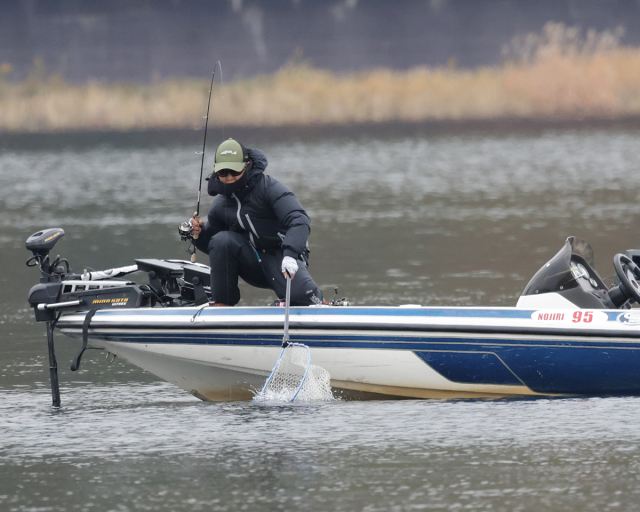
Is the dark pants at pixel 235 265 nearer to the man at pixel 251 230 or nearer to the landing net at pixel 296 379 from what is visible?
the man at pixel 251 230

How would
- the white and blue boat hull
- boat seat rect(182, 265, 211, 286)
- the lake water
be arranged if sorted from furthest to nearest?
boat seat rect(182, 265, 211, 286)
the white and blue boat hull
the lake water

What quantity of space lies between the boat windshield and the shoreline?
153 ft

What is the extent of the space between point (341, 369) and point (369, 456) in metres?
1.33

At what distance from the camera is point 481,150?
43.0 m

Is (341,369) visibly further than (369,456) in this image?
Yes

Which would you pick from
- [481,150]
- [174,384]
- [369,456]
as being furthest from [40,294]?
[481,150]

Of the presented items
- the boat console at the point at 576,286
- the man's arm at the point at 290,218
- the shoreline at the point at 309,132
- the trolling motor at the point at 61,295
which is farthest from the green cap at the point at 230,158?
the shoreline at the point at 309,132

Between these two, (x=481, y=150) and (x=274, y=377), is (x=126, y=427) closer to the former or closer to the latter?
(x=274, y=377)

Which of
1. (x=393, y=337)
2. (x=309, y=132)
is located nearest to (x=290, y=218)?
(x=393, y=337)

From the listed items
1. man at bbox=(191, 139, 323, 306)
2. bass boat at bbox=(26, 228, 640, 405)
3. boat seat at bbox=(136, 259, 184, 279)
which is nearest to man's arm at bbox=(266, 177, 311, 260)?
man at bbox=(191, 139, 323, 306)

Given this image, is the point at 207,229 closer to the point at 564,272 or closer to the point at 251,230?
the point at 251,230

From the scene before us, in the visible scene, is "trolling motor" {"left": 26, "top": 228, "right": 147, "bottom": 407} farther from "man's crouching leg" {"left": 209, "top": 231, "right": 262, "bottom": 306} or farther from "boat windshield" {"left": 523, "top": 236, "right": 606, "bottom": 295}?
"boat windshield" {"left": 523, "top": 236, "right": 606, "bottom": 295}

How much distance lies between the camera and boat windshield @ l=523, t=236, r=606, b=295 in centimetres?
781

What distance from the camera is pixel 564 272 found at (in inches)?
309
